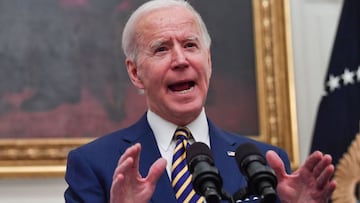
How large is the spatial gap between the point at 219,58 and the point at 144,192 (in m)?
1.91

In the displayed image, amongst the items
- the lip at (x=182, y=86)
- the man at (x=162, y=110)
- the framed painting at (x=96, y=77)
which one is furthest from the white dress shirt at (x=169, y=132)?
the framed painting at (x=96, y=77)

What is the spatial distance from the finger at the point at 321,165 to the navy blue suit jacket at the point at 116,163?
333 millimetres

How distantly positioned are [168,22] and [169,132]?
37 centimetres

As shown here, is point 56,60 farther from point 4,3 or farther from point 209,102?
point 209,102

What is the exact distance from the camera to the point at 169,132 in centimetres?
219

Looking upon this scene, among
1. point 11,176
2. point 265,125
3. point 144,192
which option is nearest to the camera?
point 144,192

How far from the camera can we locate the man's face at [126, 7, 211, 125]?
7.07 ft

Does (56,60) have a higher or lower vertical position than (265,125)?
higher

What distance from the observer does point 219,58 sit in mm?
3549

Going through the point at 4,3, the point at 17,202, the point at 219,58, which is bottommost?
the point at 17,202

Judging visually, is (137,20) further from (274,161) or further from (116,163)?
(274,161)

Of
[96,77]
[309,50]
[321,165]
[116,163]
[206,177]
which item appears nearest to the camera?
[206,177]

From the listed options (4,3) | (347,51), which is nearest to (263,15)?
(347,51)

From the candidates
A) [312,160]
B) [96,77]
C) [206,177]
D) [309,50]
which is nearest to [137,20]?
[312,160]
